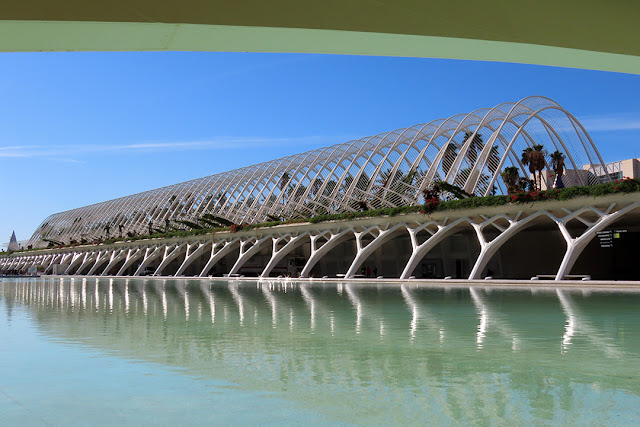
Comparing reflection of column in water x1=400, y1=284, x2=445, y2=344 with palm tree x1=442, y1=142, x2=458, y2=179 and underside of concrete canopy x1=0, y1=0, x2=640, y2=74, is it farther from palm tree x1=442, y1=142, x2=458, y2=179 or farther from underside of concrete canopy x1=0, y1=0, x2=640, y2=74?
palm tree x1=442, y1=142, x2=458, y2=179

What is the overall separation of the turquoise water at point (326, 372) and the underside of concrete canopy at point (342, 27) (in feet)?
8.89

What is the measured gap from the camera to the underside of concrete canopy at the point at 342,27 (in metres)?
2.38

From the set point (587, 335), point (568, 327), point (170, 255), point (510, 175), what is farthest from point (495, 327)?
point (170, 255)

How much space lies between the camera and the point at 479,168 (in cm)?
3594

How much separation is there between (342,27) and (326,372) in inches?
173

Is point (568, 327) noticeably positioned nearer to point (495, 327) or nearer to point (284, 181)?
point (495, 327)

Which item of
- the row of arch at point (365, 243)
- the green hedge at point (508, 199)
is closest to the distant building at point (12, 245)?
the row of arch at point (365, 243)

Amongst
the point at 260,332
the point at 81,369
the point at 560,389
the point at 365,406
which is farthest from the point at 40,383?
the point at 560,389

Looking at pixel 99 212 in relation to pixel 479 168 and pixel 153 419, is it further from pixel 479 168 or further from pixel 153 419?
pixel 153 419

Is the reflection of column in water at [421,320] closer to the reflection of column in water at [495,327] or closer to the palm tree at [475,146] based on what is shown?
the reflection of column in water at [495,327]

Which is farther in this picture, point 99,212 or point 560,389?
point 99,212

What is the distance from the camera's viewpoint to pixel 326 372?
6086 mm

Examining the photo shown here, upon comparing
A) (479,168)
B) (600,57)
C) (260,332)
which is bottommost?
(260,332)

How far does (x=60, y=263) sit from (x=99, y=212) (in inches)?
432
